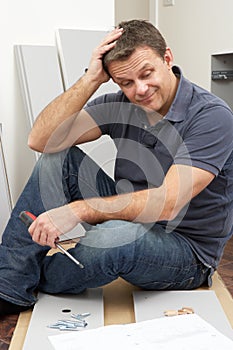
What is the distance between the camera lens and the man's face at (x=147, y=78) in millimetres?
1672

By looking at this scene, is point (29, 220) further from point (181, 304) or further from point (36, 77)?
point (36, 77)

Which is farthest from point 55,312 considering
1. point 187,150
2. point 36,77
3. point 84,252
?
point 36,77

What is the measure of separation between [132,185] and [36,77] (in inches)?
35.6

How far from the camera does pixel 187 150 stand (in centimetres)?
161

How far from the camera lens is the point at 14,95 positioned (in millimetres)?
2539

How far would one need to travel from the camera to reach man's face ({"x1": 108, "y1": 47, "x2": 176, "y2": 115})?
1672 mm

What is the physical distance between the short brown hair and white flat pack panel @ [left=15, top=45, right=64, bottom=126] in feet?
2.78

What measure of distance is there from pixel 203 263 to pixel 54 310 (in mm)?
488

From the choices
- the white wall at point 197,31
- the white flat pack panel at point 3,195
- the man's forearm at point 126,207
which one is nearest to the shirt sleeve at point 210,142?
the man's forearm at point 126,207

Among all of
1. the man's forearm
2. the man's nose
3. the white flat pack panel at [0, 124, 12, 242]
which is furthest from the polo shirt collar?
the white flat pack panel at [0, 124, 12, 242]

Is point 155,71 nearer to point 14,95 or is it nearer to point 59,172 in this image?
point 59,172

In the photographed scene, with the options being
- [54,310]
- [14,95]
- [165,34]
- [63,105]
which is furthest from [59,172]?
[165,34]

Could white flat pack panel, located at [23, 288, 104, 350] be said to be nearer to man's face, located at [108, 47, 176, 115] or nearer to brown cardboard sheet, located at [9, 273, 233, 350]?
brown cardboard sheet, located at [9, 273, 233, 350]

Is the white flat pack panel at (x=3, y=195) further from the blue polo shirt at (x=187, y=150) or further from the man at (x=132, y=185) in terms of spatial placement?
the blue polo shirt at (x=187, y=150)
